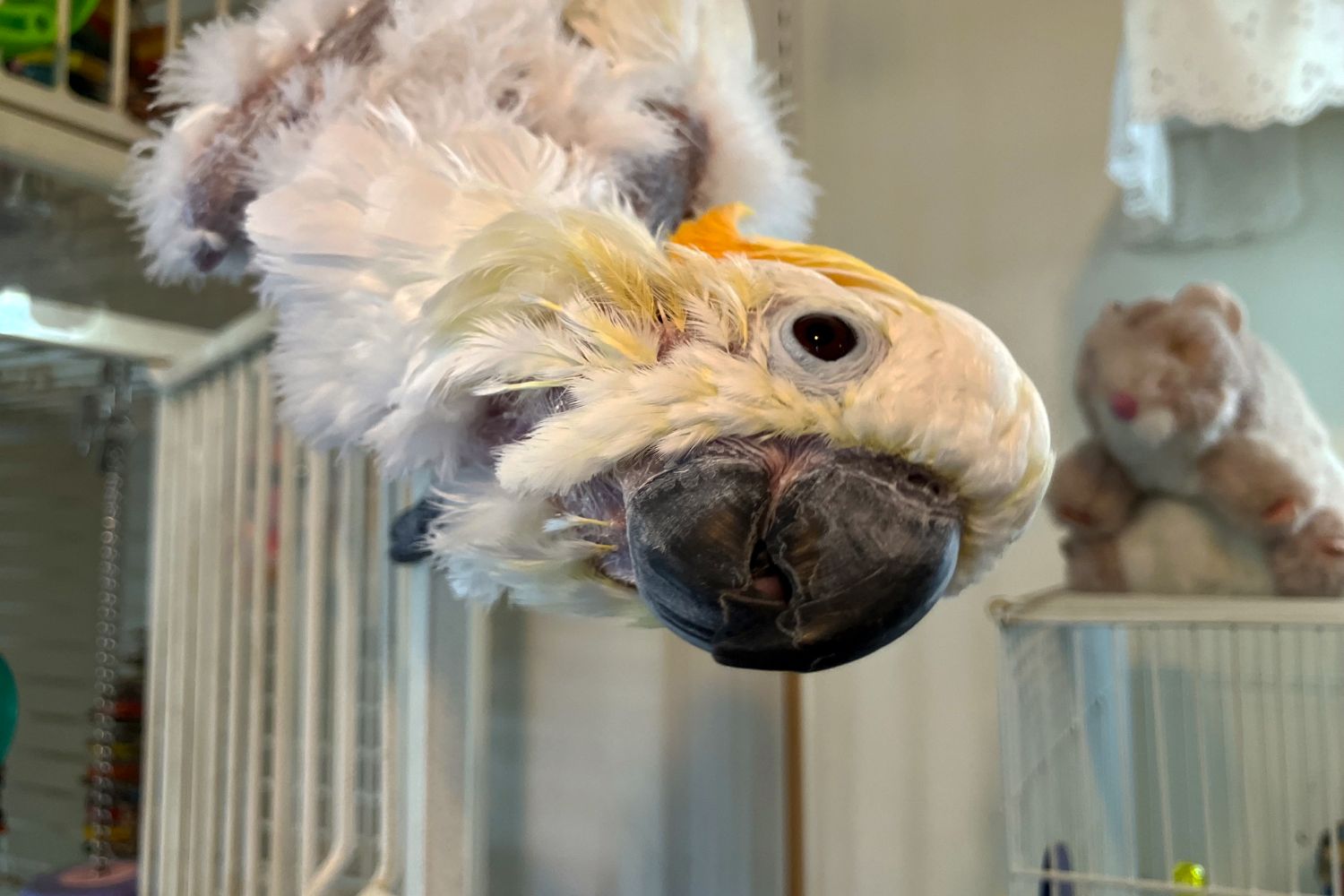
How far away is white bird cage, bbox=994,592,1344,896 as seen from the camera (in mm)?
794

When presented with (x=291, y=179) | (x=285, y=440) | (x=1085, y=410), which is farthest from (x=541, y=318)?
(x=1085, y=410)

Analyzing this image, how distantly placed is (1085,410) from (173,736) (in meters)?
0.79

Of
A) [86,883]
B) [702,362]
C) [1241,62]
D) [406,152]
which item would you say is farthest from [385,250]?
[1241,62]

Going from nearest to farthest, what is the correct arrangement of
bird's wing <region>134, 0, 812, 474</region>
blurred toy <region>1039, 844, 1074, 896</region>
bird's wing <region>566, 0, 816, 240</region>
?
1. bird's wing <region>134, 0, 812, 474</region>
2. bird's wing <region>566, 0, 816, 240</region>
3. blurred toy <region>1039, 844, 1074, 896</region>

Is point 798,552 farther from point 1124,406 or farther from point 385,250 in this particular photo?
point 1124,406

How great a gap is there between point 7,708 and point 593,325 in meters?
0.54

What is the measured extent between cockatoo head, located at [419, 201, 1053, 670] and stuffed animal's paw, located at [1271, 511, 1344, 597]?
1.55ft

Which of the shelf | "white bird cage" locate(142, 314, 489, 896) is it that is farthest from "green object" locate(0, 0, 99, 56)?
the shelf

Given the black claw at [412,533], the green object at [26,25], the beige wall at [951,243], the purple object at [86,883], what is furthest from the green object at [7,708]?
the beige wall at [951,243]

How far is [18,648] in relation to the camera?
0.70m

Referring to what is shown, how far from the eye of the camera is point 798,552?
30 centimetres

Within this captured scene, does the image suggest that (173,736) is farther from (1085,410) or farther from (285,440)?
(1085,410)

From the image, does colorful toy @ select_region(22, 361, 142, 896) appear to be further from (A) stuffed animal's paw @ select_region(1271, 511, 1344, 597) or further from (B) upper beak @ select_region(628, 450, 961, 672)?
(A) stuffed animal's paw @ select_region(1271, 511, 1344, 597)

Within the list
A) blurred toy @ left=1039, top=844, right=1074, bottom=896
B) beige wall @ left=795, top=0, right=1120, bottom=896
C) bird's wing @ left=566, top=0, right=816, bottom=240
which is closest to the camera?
bird's wing @ left=566, top=0, right=816, bottom=240
